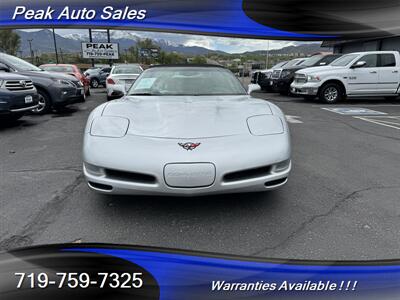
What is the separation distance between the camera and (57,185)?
3.22m

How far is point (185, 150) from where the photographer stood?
223cm

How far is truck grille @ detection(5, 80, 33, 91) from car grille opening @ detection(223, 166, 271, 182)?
17.3 ft

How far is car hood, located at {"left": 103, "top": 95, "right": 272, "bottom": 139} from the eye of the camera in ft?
8.00

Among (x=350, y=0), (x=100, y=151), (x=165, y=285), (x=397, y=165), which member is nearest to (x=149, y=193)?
(x=100, y=151)

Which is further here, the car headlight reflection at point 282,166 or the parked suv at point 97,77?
the parked suv at point 97,77

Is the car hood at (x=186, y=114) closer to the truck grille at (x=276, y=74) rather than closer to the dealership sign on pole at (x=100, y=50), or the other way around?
the truck grille at (x=276, y=74)

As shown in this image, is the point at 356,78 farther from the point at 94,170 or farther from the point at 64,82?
the point at 94,170

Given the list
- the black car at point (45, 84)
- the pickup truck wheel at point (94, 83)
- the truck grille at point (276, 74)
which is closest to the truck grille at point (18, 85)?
the black car at point (45, 84)

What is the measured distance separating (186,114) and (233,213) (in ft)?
3.24

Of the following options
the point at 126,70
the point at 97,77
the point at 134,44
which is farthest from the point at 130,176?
the point at 134,44

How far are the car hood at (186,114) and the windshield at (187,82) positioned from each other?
0.24m

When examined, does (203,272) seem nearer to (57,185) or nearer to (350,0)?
(57,185)

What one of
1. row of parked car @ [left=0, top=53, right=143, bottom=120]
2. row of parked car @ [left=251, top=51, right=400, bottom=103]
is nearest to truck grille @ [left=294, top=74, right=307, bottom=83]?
row of parked car @ [left=251, top=51, right=400, bottom=103]

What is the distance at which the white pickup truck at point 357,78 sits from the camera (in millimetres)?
10094
